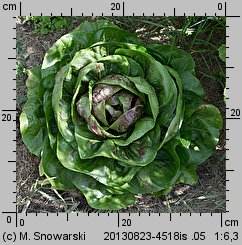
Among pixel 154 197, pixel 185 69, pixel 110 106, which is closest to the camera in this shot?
pixel 110 106

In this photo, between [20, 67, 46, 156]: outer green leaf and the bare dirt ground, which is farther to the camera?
the bare dirt ground

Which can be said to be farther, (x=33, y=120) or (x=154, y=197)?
(x=154, y=197)

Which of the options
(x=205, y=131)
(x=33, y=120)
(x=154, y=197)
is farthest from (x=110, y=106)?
(x=154, y=197)

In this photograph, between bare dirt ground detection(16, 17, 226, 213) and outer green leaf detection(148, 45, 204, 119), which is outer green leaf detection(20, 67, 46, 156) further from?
outer green leaf detection(148, 45, 204, 119)

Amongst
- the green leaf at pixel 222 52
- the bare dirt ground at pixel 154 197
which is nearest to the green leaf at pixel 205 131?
the bare dirt ground at pixel 154 197

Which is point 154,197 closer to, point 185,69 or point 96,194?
point 96,194

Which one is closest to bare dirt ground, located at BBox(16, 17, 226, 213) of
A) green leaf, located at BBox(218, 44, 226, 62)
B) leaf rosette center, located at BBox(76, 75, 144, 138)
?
green leaf, located at BBox(218, 44, 226, 62)

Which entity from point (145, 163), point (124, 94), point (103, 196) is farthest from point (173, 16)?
point (103, 196)

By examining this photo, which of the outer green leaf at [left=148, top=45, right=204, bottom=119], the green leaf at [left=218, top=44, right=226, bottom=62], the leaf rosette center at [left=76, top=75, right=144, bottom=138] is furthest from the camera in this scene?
the green leaf at [left=218, top=44, right=226, bottom=62]

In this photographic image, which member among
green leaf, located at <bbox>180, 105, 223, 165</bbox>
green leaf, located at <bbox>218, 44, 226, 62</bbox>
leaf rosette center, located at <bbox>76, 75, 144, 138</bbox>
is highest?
green leaf, located at <bbox>218, 44, 226, 62</bbox>
